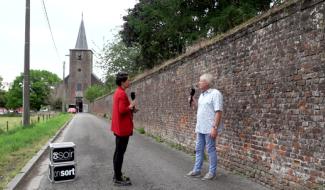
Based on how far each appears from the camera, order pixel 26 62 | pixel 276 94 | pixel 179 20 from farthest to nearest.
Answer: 1. pixel 179 20
2. pixel 26 62
3. pixel 276 94

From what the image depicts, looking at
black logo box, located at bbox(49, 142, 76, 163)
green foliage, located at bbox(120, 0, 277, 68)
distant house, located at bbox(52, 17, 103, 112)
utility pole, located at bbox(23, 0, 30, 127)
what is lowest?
black logo box, located at bbox(49, 142, 76, 163)

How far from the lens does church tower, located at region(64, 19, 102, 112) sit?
334 ft

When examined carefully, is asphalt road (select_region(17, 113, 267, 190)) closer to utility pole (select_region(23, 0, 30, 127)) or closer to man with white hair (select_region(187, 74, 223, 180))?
man with white hair (select_region(187, 74, 223, 180))

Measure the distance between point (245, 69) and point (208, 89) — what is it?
0.90 m

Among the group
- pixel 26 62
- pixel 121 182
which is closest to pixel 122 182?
pixel 121 182

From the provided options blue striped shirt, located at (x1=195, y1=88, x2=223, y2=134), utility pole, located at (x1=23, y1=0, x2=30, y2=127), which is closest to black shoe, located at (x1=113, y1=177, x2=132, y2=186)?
blue striped shirt, located at (x1=195, y1=88, x2=223, y2=134)

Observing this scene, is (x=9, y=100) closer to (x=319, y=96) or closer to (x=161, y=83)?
(x=161, y=83)

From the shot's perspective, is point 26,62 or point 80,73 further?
point 80,73

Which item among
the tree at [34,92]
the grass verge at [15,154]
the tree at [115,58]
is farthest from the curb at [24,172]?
the tree at [34,92]

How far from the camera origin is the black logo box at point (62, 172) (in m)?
7.65

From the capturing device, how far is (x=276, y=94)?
706cm

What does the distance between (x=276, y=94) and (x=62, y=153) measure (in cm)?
378

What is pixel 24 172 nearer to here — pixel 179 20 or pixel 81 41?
pixel 179 20

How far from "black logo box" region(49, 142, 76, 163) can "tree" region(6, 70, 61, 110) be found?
98.6 m
